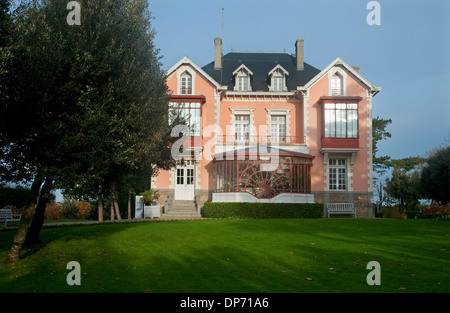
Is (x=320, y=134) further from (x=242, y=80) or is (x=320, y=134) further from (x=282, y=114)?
(x=242, y=80)

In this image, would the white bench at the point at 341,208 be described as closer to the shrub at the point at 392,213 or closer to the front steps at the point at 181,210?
the shrub at the point at 392,213

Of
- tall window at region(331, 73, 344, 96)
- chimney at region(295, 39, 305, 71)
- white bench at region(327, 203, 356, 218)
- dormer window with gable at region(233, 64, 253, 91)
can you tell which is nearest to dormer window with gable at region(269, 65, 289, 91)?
dormer window with gable at region(233, 64, 253, 91)

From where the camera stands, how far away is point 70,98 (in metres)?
11.1

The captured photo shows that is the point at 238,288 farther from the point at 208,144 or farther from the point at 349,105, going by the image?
the point at 349,105

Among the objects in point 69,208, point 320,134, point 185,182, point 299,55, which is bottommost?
point 69,208

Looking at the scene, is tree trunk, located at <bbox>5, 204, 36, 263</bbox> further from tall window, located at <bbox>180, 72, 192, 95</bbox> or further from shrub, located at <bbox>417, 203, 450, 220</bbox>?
shrub, located at <bbox>417, 203, 450, 220</bbox>

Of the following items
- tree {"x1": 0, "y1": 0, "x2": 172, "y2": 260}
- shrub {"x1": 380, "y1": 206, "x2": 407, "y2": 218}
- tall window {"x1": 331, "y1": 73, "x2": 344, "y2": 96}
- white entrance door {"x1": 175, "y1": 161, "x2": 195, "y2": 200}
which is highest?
tall window {"x1": 331, "y1": 73, "x2": 344, "y2": 96}

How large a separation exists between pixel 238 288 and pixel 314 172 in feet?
73.0

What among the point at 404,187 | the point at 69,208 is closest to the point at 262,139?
the point at 69,208

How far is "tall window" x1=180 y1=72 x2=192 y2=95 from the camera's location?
30.1 metres

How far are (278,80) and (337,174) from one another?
8.61m

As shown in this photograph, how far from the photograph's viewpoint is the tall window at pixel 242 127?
31.2 metres

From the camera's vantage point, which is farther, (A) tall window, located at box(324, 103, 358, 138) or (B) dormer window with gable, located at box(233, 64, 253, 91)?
(B) dormer window with gable, located at box(233, 64, 253, 91)

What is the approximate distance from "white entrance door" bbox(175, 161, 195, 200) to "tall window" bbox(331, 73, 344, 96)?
1193cm
